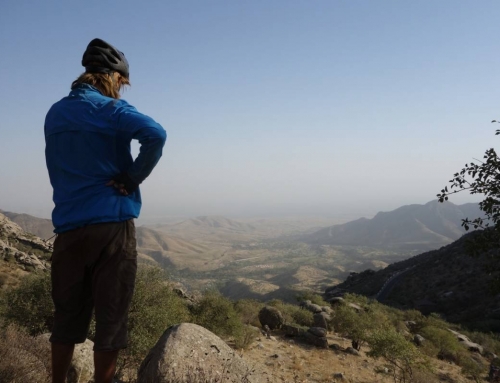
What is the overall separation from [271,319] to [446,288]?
32.6 meters

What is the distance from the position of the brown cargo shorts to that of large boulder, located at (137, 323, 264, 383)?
212 centimetres

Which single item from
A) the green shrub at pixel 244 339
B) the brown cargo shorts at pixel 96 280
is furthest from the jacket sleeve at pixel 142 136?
the green shrub at pixel 244 339

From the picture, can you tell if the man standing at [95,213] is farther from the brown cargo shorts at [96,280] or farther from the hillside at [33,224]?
the hillside at [33,224]

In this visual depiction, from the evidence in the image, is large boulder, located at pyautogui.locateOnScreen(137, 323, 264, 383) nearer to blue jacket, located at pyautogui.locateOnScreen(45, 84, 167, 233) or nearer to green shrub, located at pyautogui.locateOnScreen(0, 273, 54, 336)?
blue jacket, located at pyautogui.locateOnScreen(45, 84, 167, 233)

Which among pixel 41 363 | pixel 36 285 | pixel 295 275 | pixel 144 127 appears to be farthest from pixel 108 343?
pixel 295 275

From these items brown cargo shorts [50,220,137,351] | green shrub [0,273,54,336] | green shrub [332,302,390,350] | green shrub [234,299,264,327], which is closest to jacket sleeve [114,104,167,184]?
brown cargo shorts [50,220,137,351]

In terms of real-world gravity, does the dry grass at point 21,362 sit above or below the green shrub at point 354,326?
above

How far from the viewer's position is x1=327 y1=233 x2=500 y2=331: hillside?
3036 centimetres

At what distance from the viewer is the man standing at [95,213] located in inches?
92.0

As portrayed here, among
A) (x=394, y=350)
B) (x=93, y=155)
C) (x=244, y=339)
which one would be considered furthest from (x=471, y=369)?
(x=93, y=155)

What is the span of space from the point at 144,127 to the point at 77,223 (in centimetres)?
88

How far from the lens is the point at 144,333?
25.1 ft

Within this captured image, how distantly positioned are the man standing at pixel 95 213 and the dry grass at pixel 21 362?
168 cm

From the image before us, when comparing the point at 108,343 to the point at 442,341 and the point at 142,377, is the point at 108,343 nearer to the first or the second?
the point at 142,377
